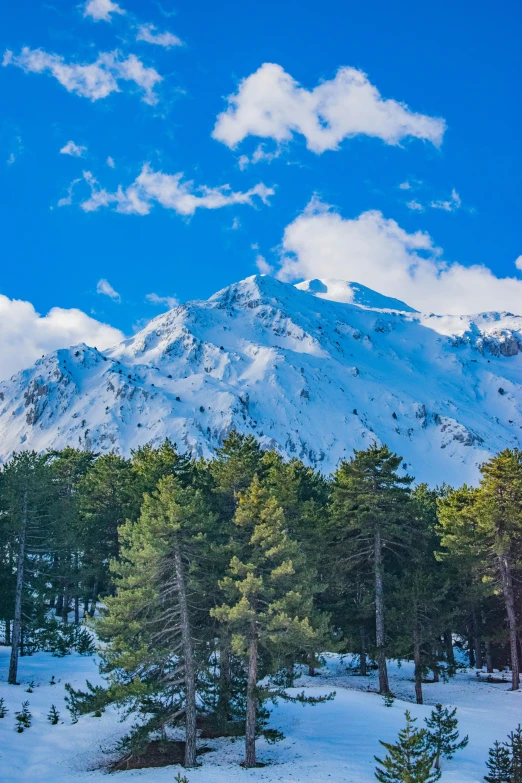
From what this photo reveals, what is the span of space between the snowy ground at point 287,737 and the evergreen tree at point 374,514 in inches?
179

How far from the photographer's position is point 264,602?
71.0 ft

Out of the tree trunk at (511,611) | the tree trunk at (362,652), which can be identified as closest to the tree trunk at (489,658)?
the tree trunk at (511,611)

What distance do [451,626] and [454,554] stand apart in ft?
14.9

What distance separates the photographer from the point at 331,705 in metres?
28.2

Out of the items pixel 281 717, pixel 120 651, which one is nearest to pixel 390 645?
pixel 281 717

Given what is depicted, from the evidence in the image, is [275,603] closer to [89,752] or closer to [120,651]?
[120,651]

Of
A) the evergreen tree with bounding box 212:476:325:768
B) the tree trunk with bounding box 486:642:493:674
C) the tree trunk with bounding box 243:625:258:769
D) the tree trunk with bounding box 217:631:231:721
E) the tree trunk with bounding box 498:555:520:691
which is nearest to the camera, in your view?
the evergreen tree with bounding box 212:476:325:768

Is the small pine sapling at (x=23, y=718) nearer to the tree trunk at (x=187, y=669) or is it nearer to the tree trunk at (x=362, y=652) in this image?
the tree trunk at (x=187, y=669)

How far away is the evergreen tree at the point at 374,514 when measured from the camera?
31.5 m

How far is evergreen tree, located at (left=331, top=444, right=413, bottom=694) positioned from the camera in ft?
103

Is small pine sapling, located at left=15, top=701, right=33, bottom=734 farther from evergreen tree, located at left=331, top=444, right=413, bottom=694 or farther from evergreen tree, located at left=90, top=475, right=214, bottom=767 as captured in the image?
evergreen tree, located at left=331, top=444, right=413, bottom=694

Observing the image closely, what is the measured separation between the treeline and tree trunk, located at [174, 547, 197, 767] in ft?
0.20

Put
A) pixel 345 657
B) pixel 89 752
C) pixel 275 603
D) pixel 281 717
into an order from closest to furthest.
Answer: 1. pixel 275 603
2. pixel 89 752
3. pixel 281 717
4. pixel 345 657

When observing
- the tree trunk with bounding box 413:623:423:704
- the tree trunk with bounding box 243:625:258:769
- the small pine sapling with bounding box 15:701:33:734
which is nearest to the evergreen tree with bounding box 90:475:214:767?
the tree trunk with bounding box 243:625:258:769
